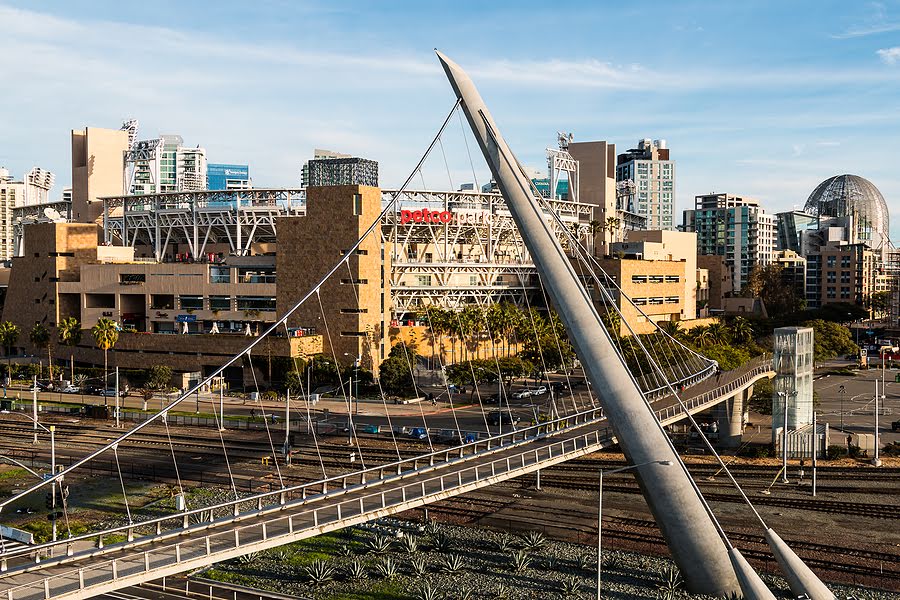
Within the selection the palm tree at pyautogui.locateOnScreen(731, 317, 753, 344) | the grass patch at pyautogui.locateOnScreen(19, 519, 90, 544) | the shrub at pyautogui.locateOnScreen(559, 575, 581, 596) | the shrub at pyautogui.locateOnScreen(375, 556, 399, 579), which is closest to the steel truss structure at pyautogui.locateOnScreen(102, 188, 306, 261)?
the palm tree at pyautogui.locateOnScreen(731, 317, 753, 344)

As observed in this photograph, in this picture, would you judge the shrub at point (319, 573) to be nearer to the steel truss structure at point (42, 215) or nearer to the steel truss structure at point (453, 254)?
the steel truss structure at point (453, 254)

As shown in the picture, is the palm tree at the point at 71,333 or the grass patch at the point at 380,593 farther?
the palm tree at the point at 71,333

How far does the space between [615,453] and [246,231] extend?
298ft

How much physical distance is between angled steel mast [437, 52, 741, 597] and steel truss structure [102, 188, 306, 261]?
318 feet

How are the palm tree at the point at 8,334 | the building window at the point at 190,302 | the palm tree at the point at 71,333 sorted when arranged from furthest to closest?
the palm tree at the point at 8,334, the building window at the point at 190,302, the palm tree at the point at 71,333

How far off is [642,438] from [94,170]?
504 ft

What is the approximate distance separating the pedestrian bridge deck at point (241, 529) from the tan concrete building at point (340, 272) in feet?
180

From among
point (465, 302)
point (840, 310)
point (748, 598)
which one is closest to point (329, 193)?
point (465, 302)

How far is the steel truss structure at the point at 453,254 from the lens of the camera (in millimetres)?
126375

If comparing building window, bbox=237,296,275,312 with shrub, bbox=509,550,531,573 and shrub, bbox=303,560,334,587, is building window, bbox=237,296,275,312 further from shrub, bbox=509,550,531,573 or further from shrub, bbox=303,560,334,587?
shrub, bbox=509,550,531,573

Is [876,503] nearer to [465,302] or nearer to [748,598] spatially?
[748,598]

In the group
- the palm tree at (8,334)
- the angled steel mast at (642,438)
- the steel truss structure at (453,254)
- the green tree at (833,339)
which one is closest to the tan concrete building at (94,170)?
the palm tree at (8,334)

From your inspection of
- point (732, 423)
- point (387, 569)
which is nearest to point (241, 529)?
point (387, 569)

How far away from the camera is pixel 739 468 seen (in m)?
64.2
